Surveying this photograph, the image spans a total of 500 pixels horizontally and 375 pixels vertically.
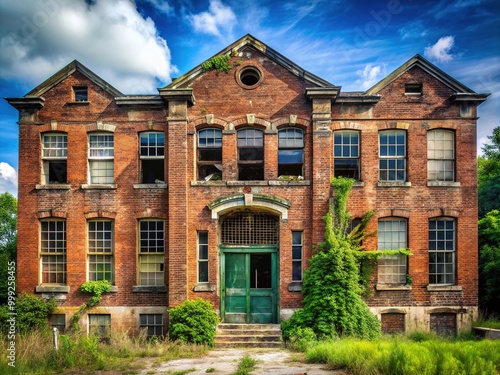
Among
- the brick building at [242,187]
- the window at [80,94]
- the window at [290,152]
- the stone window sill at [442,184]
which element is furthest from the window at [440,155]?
the window at [80,94]

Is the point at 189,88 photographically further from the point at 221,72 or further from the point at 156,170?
the point at 156,170

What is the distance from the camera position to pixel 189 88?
1338 cm

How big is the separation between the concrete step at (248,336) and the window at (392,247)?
433 cm

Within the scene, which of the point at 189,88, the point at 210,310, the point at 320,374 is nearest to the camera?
the point at 320,374

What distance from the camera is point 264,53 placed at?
13.8 m

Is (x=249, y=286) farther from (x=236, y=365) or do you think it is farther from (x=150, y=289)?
(x=236, y=365)

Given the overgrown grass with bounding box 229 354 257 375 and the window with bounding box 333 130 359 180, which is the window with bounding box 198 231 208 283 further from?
the window with bounding box 333 130 359 180

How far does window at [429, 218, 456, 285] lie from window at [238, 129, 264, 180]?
6664 millimetres

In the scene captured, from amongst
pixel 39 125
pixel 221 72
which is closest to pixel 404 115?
pixel 221 72

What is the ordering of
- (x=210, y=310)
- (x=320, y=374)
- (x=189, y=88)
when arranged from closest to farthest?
(x=320, y=374) < (x=210, y=310) < (x=189, y=88)

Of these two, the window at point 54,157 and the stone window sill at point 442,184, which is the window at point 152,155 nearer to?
the window at point 54,157

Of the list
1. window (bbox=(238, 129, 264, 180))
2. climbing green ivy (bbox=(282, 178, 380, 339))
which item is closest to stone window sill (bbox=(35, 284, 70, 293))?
window (bbox=(238, 129, 264, 180))

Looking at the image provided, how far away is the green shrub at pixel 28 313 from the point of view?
12891 millimetres

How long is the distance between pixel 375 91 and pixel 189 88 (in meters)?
6.86
